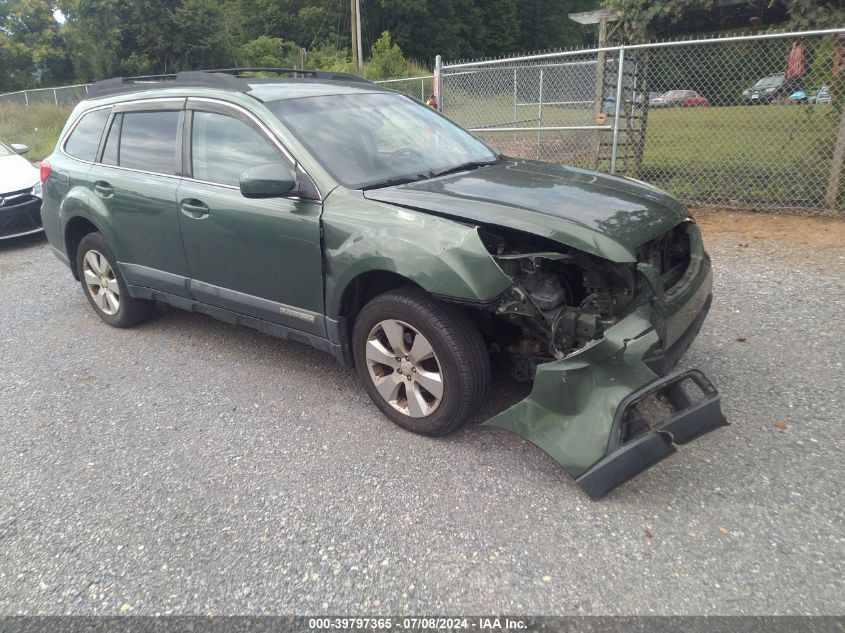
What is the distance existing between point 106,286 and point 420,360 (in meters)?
3.12

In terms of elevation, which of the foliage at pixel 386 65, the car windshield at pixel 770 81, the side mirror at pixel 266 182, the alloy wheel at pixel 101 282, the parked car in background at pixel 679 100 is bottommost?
the alloy wheel at pixel 101 282

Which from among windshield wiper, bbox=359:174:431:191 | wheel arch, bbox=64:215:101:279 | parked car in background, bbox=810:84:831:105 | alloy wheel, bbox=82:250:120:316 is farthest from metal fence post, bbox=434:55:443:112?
windshield wiper, bbox=359:174:431:191

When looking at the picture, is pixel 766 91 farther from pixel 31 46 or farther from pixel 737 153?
pixel 31 46

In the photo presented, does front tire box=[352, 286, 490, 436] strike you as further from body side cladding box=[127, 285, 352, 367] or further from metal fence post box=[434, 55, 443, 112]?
metal fence post box=[434, 55, 443, 112]

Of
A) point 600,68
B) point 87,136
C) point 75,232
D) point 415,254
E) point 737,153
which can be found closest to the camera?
point 415,254

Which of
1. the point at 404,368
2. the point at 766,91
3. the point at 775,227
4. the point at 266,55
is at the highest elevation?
the point at 266,55

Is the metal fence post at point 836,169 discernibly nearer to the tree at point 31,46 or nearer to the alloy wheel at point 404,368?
the alloy wheel at point 404,368

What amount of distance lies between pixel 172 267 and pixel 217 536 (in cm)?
220

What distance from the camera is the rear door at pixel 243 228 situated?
11.6 feet

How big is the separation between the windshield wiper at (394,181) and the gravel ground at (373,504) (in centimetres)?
126

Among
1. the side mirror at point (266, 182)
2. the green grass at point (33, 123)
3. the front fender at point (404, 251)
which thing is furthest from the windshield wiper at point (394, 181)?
the green grass at point (33, 123)

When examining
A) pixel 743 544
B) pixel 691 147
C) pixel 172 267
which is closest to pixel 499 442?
pixel 743 544

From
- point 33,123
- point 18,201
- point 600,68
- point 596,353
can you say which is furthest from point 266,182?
point 33,123

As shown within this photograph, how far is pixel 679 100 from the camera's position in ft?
27.3
